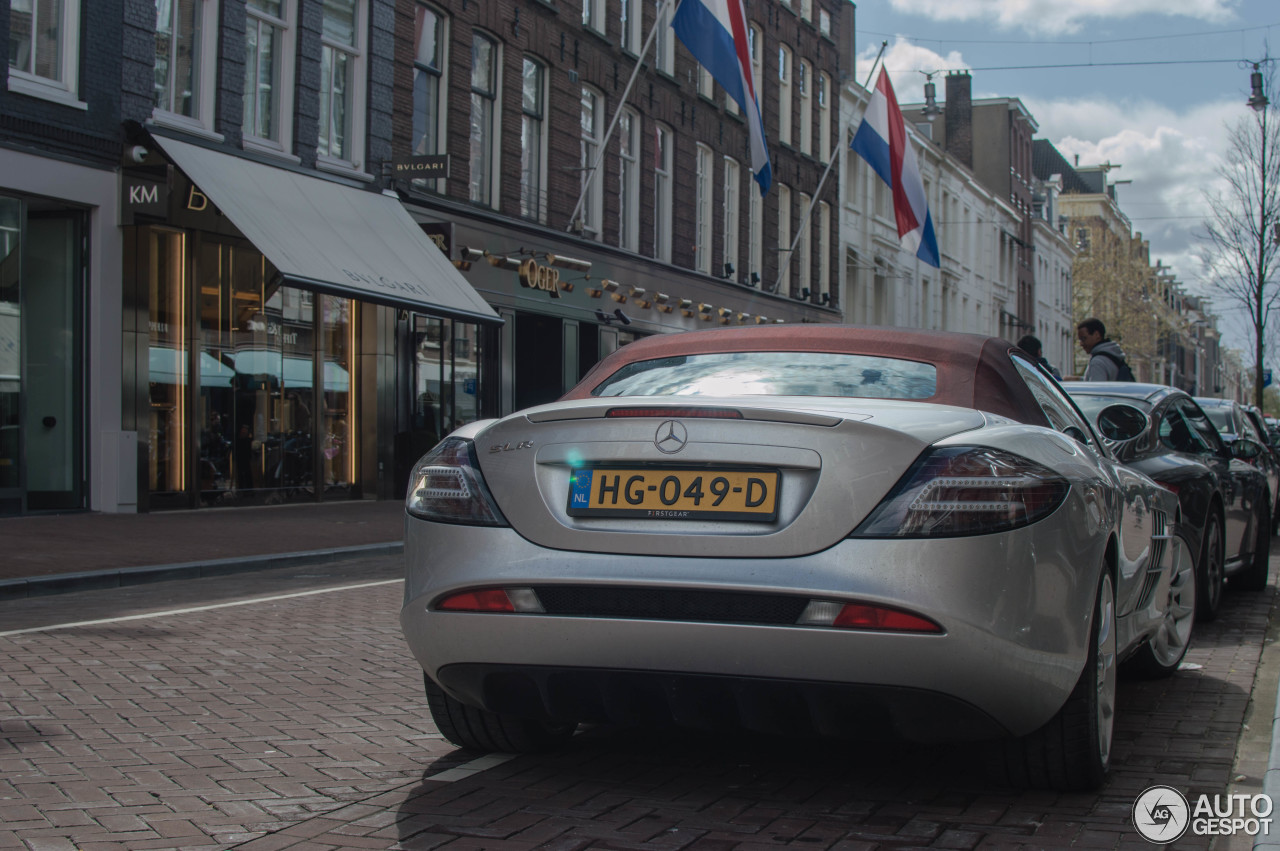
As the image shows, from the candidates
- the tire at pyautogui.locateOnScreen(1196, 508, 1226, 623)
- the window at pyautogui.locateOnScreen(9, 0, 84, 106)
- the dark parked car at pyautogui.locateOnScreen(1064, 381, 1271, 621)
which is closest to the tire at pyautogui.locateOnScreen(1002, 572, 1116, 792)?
the dark parked car at pyautogui.locateOnScreen(1064, 381, 1271, 621)

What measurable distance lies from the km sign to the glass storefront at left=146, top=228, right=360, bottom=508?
462mm

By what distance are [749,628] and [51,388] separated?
13.8 meters

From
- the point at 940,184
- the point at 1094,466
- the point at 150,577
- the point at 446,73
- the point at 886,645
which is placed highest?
the point at 940,184

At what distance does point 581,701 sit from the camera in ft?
12.2

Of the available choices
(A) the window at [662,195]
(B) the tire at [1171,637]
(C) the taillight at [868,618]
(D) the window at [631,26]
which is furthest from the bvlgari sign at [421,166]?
(C) the taillight at [868,618]

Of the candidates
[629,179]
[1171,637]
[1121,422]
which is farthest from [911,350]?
[629,179]

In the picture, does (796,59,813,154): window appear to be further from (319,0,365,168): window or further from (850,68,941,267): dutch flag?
(319,0,365,168): window

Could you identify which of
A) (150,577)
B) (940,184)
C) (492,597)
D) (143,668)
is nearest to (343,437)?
(150,577)

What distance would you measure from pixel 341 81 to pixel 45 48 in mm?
5209

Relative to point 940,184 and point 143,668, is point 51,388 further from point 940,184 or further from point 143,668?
point 940,184

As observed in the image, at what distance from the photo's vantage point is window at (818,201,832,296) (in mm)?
39906

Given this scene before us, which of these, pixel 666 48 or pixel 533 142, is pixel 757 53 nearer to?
pixel 666 48

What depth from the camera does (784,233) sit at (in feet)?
122

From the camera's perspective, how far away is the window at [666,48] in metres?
29.6
